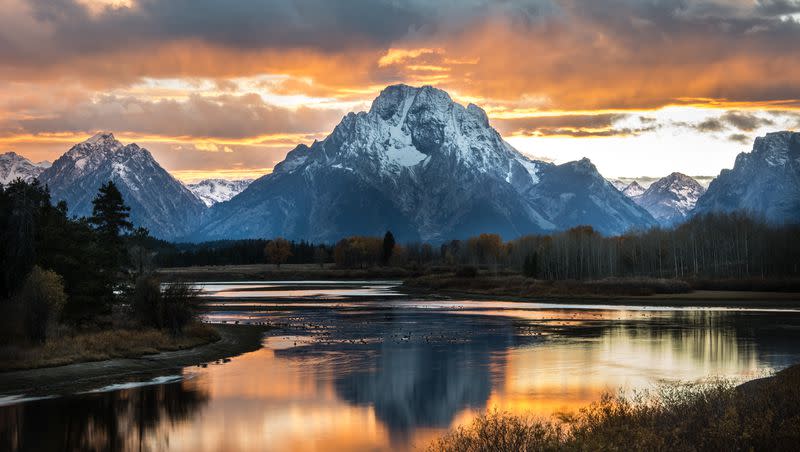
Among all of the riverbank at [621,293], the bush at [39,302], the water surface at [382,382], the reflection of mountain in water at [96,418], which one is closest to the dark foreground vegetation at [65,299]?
the bush at [39,302]

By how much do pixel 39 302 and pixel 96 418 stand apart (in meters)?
15.9

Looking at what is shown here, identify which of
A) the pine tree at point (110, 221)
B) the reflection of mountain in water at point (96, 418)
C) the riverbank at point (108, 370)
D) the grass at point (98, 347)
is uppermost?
the pine tree at point (110, 221)

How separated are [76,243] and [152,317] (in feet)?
27.8

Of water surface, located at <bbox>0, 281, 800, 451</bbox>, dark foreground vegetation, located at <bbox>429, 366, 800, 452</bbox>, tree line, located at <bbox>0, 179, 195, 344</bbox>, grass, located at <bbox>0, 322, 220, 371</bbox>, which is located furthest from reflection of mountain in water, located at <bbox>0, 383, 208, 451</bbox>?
dark foreground vegetation, located at <bbox>429, 366, 800, 452</bbox>

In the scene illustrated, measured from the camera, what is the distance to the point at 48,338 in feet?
163

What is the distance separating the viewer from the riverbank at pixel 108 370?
4112cm

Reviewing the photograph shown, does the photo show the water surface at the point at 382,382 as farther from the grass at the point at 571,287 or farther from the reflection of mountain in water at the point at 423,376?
the grass at the point at 571,287

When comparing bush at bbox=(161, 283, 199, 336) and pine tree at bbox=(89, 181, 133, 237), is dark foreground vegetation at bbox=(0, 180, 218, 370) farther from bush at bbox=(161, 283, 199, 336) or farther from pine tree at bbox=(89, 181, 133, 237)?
pine tree at bbox=(89, 181, 133, 237)

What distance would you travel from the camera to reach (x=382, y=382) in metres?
44.7

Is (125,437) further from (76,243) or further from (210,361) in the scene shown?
(76,243)

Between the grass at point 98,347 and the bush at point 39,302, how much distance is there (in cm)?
108

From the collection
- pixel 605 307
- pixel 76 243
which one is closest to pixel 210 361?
pixel 76 243

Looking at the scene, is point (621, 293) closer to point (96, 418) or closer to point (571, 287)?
point (571, 287)

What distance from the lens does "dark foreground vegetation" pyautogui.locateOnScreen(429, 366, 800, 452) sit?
2172cm
